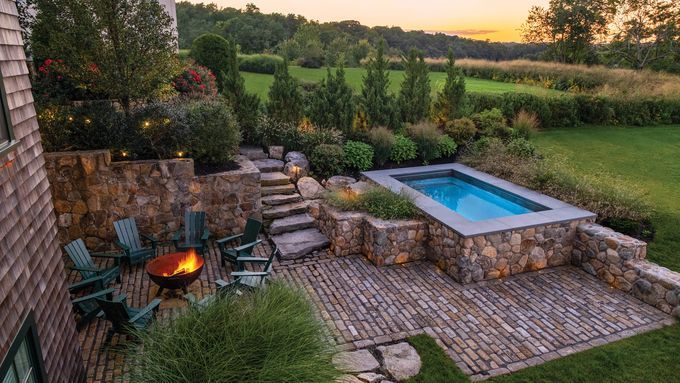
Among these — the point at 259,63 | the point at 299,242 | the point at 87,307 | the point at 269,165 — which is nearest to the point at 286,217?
the point at 299,242

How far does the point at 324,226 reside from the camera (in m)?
7.68

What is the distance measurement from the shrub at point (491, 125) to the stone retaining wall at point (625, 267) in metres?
5.57

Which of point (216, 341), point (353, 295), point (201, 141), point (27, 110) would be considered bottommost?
point (353, 295)

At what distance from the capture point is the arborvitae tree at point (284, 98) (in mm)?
11062

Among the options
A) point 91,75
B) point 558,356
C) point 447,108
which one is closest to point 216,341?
point 558,356

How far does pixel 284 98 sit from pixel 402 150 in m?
3.41

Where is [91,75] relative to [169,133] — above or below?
above

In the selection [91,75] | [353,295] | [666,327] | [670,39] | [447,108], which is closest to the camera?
[666,327]

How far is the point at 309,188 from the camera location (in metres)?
8.84

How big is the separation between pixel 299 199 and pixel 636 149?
36.7 feet

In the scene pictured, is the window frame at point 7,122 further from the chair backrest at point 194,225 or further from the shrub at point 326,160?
the shrub at point 326,160

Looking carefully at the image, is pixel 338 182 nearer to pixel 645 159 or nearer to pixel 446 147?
pixel 446 147

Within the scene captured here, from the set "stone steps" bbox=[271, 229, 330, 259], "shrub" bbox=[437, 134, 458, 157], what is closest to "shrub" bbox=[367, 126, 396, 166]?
"shrub" bbox=[437, 134, 458, 157]

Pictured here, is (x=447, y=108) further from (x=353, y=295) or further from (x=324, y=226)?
(x=353, y=295)
